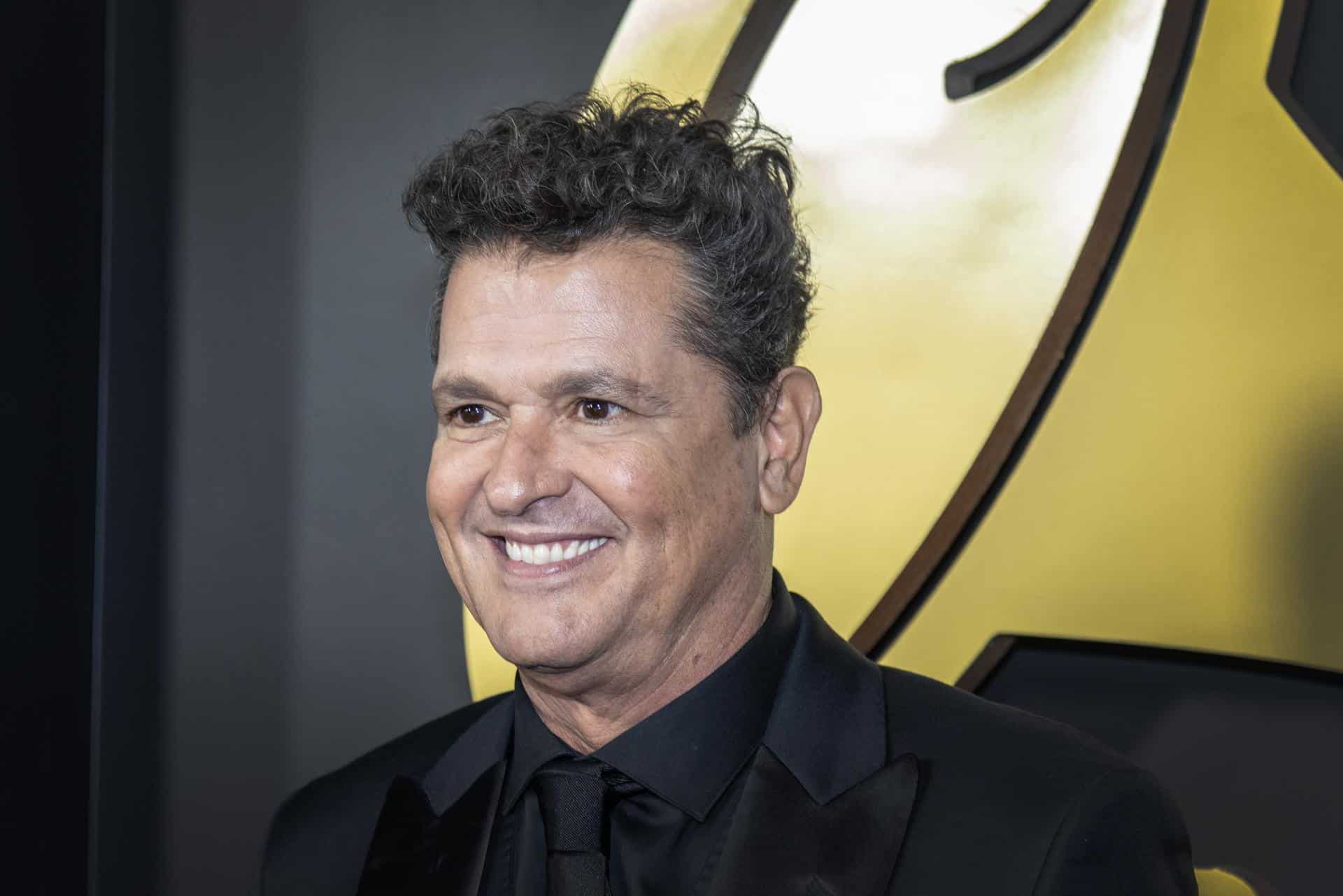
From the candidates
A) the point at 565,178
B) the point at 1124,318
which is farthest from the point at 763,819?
the point at 1124,318

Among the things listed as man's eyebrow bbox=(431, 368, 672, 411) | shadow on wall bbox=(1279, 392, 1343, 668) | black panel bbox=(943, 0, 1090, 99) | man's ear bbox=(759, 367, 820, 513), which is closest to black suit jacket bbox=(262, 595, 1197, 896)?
man's ear bbox=(759, 367, 820, 513)

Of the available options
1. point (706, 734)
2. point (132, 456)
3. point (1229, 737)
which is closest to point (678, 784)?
point (706, 734)

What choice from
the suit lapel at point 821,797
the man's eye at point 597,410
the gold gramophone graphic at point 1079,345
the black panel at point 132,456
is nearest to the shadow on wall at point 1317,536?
the gold gramophone graphic at point 1079,345

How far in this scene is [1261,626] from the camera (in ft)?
4.91

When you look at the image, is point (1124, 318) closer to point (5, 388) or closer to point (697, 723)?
point (697, 723)

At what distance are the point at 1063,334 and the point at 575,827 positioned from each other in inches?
30.2

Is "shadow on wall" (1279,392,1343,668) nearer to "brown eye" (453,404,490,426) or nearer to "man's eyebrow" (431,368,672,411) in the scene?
"man's eyebrow" (431,368,672,411)

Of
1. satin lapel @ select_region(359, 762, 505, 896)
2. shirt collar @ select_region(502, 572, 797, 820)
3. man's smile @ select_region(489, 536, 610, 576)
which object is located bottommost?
satin lapel @ select_region(359, 762, 505, 896)

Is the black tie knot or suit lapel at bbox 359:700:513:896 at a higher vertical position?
the black tie knot

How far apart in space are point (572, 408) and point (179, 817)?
100cm

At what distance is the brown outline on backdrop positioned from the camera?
5.15 ft

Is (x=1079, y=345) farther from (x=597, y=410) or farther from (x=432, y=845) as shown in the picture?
(x=432, y=845)

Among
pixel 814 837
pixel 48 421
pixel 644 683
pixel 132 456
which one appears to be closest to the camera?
pixel 814 837

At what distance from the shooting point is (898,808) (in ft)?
3.89
